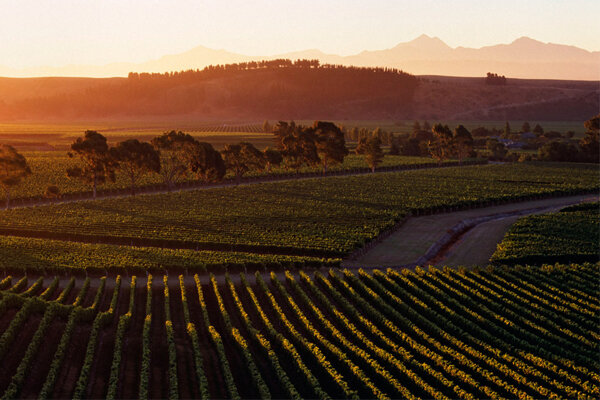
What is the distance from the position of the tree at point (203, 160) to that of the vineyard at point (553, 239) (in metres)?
55.9

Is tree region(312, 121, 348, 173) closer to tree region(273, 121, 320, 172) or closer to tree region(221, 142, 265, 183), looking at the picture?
tree region(273, 121, 320, 172)

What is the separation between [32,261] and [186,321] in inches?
964

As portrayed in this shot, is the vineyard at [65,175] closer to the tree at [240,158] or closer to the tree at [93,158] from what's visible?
the tree at [93,158]

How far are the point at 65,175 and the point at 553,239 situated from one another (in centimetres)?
9844

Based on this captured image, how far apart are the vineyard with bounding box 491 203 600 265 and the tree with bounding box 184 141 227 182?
55862mm

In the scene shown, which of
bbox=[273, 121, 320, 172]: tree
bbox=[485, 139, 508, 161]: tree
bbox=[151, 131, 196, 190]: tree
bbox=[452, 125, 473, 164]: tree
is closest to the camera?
bbox=[151, 131, 196, 190]: tree

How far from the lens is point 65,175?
126375 mm

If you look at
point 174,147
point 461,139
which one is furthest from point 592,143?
point 174,147

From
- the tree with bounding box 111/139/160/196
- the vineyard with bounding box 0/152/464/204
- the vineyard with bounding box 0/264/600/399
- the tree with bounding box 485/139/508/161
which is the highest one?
the tree with bounding box 111/139/160/196

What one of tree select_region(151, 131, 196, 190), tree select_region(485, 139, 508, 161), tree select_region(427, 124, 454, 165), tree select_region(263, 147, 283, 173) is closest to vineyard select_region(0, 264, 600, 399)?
tree select_region(151, 131, 196, 190)

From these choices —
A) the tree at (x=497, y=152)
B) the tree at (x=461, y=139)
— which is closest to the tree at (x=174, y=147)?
the tree at (x=461, y=139)

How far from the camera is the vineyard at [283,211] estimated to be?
228 ft

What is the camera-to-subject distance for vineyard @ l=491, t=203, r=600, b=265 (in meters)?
62.4

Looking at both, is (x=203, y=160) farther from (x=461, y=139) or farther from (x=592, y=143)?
(x=592, y=143)
